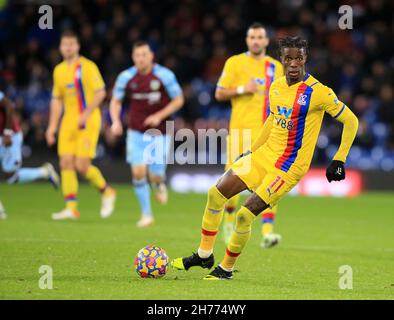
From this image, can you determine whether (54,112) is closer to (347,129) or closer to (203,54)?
(347,129)

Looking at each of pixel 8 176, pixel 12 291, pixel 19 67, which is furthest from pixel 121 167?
pixel 12 291

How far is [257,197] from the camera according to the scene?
8.50 m

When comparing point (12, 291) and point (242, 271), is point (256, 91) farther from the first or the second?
point (12, 291)

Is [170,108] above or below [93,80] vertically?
below

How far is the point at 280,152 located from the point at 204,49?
42.7 ft

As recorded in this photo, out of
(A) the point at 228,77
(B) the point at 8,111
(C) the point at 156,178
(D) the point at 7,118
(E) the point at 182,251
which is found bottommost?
(E) the point at 182,251

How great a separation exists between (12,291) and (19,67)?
15.1m

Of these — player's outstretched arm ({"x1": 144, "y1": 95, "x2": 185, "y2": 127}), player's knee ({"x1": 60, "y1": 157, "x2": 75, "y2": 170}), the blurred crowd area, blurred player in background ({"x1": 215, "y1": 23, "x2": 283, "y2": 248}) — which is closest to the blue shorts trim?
player's outstretched arm ({"x1": 144, "y1": 95, "x2": 185, "y2": 127})

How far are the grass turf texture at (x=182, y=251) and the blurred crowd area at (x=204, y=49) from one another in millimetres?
2515

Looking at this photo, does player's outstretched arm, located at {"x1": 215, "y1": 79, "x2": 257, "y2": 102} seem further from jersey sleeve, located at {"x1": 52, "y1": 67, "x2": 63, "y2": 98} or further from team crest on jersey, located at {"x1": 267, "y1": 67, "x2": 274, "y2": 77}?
jersey sleeve, located at {"x1": 52, "y1": 67, "x2": 63, "y2": 98}

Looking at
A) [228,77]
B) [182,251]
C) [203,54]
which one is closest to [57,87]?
[228,77]

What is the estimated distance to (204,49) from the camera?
21.5 meters

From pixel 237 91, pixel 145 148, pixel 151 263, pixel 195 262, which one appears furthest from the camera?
pixel 145 148

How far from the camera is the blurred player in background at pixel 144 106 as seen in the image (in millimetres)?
13367
